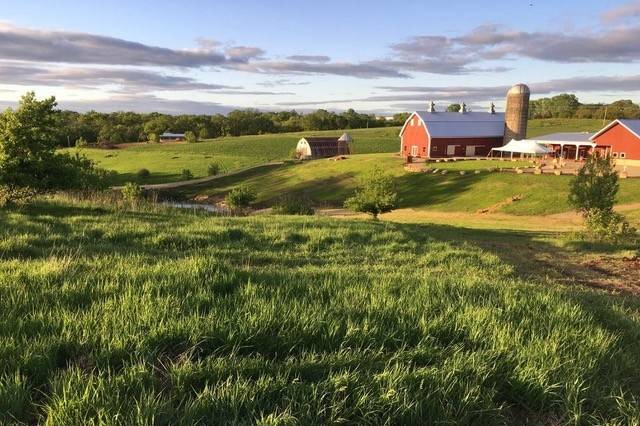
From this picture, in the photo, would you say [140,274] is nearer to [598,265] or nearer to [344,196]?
[598,265]

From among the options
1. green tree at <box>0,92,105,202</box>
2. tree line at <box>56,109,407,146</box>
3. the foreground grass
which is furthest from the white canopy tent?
tree line at <box>56,109,407,146</box>

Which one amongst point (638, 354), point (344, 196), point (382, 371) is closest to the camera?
point (382, 371)

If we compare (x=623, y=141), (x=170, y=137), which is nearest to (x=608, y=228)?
(x=623, y=141)

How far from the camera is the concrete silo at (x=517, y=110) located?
2891 inches

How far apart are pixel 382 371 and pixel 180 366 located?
5.04ft

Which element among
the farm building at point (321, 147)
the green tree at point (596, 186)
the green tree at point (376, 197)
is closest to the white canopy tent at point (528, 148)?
the green tree at point (376, 197)

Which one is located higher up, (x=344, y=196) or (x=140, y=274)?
(x=140, y=274)

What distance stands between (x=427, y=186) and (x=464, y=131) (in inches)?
923

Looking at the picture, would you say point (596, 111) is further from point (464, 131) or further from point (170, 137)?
point (170, 137)

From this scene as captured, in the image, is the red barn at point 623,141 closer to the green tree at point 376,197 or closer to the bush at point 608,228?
the green tree at point 376,197

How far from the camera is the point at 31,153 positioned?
1781cm

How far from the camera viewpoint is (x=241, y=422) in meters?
2.92

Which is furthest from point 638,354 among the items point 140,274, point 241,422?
point 140,274

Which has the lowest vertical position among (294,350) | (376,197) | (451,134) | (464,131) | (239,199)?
(239,199)
